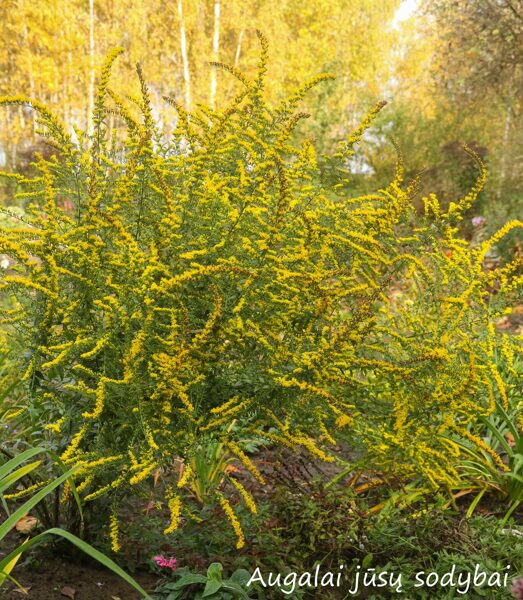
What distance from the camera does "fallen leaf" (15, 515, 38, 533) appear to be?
109 inches

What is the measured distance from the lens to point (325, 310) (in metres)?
2.31

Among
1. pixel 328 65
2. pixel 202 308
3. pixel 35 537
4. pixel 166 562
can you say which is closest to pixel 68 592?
pixel 166 562

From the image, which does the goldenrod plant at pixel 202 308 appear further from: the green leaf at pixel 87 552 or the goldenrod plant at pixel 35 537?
the green leaf at pixel 87 552

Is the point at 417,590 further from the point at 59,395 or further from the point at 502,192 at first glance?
the point at 502,192

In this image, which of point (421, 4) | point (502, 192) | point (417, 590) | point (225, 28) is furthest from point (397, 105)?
point (417, 590)

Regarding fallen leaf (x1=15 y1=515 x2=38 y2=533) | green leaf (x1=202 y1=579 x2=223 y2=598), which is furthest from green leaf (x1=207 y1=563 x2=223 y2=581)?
fallen leaf (x1=15 y1=515 x2=38 y2=533)

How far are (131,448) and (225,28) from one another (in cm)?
2167

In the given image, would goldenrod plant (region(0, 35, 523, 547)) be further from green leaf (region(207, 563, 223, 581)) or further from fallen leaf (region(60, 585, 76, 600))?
fallen leaf (region(60, 585, 76, 600))

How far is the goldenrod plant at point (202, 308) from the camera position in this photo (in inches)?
87.3

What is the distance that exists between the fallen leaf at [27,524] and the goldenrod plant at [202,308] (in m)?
0.46

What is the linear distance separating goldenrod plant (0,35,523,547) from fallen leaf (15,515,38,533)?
465mm

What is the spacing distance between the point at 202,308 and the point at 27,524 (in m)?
1.31

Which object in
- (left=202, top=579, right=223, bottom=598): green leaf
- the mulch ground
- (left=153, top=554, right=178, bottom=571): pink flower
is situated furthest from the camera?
(left=153, top=554, right=178, bottom=571): pink flower

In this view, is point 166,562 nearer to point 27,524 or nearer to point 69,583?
point 69,583
